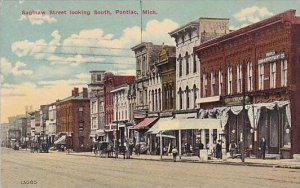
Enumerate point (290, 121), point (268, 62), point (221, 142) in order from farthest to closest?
point (221, 142) → point (268, 62) → point (290, 121)

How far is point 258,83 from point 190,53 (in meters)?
12.3

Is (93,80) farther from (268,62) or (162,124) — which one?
(268,62)

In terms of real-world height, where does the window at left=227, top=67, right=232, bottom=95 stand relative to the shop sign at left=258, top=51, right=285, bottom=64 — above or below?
below

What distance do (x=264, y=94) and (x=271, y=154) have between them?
11.9ft

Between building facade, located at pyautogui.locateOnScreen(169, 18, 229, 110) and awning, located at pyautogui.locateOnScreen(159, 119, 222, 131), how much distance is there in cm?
580

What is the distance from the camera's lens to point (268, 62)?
4297cm

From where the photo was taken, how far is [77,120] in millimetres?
98125

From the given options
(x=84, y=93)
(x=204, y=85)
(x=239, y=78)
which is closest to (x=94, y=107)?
(x=84, y=93)

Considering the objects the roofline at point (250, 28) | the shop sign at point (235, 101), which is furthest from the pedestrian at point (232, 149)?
the roofline at point (250, 28)

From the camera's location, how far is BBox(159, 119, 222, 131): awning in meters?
48.1

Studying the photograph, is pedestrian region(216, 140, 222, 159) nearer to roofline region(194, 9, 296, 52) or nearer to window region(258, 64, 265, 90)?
window region(258, 64, 265, 90)

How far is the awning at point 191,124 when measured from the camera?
48.1 meters

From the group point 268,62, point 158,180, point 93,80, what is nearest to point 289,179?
point 158,180

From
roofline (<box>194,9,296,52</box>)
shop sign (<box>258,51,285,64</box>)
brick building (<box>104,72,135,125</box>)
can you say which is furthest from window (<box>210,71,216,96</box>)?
brick building (<box>104,72,135,125</box>)
